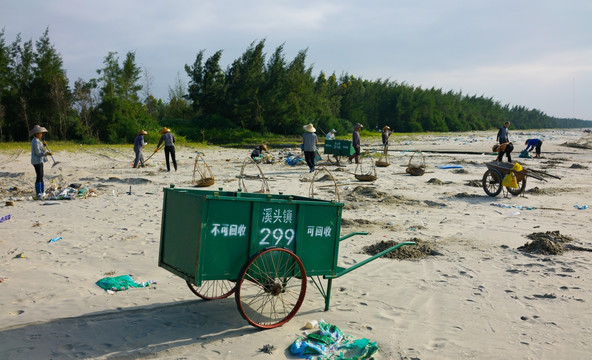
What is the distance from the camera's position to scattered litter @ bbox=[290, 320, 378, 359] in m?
3.90

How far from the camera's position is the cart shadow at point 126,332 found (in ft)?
12.7

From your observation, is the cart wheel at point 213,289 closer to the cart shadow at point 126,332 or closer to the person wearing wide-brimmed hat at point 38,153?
the cart shadow at point 126,332

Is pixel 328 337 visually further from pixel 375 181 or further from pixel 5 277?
pixel 375 181

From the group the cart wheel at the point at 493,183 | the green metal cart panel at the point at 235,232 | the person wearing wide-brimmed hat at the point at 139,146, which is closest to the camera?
the green metal cart panel at the point at 235,232

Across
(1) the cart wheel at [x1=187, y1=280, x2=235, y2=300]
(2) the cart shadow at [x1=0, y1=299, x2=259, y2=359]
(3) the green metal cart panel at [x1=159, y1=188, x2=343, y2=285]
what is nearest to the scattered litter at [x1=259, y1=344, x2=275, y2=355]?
(2) the cart shadow at [x1=0, y1=299, x2=259, y2=359]

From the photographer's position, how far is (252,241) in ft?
14.0

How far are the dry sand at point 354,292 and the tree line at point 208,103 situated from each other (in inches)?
786

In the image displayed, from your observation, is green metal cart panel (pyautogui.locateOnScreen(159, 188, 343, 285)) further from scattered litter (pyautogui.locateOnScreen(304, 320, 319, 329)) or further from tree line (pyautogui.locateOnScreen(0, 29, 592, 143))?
tree line (pyautogui.locateOnScreen(0, 29, 592, 143))

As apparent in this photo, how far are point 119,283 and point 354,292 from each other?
2688mm

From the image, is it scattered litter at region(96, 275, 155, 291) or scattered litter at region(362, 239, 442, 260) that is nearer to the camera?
scattered litter at region(96, 275, 155, 291)

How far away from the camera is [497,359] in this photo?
3961mm

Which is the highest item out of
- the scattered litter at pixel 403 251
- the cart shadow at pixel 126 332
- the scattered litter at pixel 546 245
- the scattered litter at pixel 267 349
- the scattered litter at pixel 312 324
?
the scattered litter at pixel 546 245

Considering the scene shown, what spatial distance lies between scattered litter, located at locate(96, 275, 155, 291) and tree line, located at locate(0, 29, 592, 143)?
24.1m

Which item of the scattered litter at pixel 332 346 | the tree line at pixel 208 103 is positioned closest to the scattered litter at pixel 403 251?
the scattered litter at pixel 332 346
